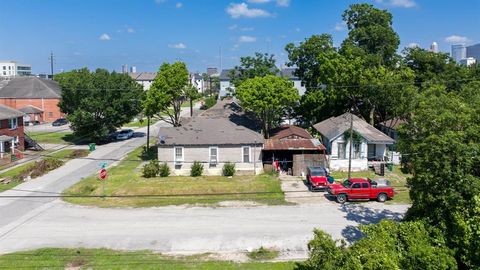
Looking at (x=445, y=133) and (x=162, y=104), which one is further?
(x=162, y=104)

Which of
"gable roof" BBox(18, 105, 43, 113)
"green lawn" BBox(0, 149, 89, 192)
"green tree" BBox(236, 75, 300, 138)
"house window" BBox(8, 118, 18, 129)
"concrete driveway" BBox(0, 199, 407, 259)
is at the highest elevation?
"green tree" BBox(236, 75, 300, 138)

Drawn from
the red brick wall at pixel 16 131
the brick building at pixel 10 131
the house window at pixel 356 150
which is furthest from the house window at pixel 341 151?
the red brick wall at pixel 16 131

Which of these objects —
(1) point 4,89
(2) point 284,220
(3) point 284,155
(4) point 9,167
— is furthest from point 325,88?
(1) point 4,89

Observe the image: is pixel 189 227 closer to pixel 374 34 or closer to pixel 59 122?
pixel 374 34

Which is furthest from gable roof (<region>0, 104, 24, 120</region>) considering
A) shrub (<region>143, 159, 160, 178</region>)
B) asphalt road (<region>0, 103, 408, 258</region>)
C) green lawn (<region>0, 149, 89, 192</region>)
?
shrub (<region>143, 159, 160, 178</region>)

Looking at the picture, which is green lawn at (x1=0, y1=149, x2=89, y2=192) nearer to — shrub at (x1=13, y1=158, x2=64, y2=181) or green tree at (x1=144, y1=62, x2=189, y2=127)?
shrub at (x1=13, y1=158, x2=64, y2=181)

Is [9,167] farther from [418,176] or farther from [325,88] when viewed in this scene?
[418,176]
